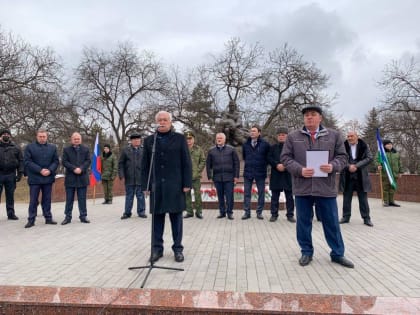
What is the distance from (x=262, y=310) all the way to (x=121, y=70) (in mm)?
29535

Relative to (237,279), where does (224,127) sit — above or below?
above

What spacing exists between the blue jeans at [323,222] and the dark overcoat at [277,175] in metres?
3.27

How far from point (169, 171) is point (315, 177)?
1885 millimetres

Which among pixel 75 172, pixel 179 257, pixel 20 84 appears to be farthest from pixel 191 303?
pixel 20 84

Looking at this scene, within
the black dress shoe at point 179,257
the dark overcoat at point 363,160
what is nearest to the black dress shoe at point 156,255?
the black dress shoe at point 179,257

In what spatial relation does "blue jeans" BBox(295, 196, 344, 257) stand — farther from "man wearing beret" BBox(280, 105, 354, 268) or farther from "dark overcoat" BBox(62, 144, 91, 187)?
"dark overcoat" BBox(62, 144, 91, 187)

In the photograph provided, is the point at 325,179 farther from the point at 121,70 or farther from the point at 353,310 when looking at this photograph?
the point at 121,70

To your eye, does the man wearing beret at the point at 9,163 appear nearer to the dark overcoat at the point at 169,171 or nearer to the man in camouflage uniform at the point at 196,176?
the man in camouflage uniform at the point at 196,176

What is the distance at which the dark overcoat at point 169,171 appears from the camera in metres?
4.82

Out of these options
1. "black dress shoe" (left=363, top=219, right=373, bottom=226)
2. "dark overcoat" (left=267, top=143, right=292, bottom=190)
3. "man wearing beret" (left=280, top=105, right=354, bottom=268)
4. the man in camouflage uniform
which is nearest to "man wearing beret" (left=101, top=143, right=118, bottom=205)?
the man in camouflage uniform

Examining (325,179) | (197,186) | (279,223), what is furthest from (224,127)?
(325,179)

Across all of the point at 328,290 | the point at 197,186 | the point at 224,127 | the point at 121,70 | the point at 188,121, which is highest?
the point at 121,70

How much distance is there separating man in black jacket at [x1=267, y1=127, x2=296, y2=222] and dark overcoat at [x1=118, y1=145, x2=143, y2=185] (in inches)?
129

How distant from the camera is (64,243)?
19.9 feet
